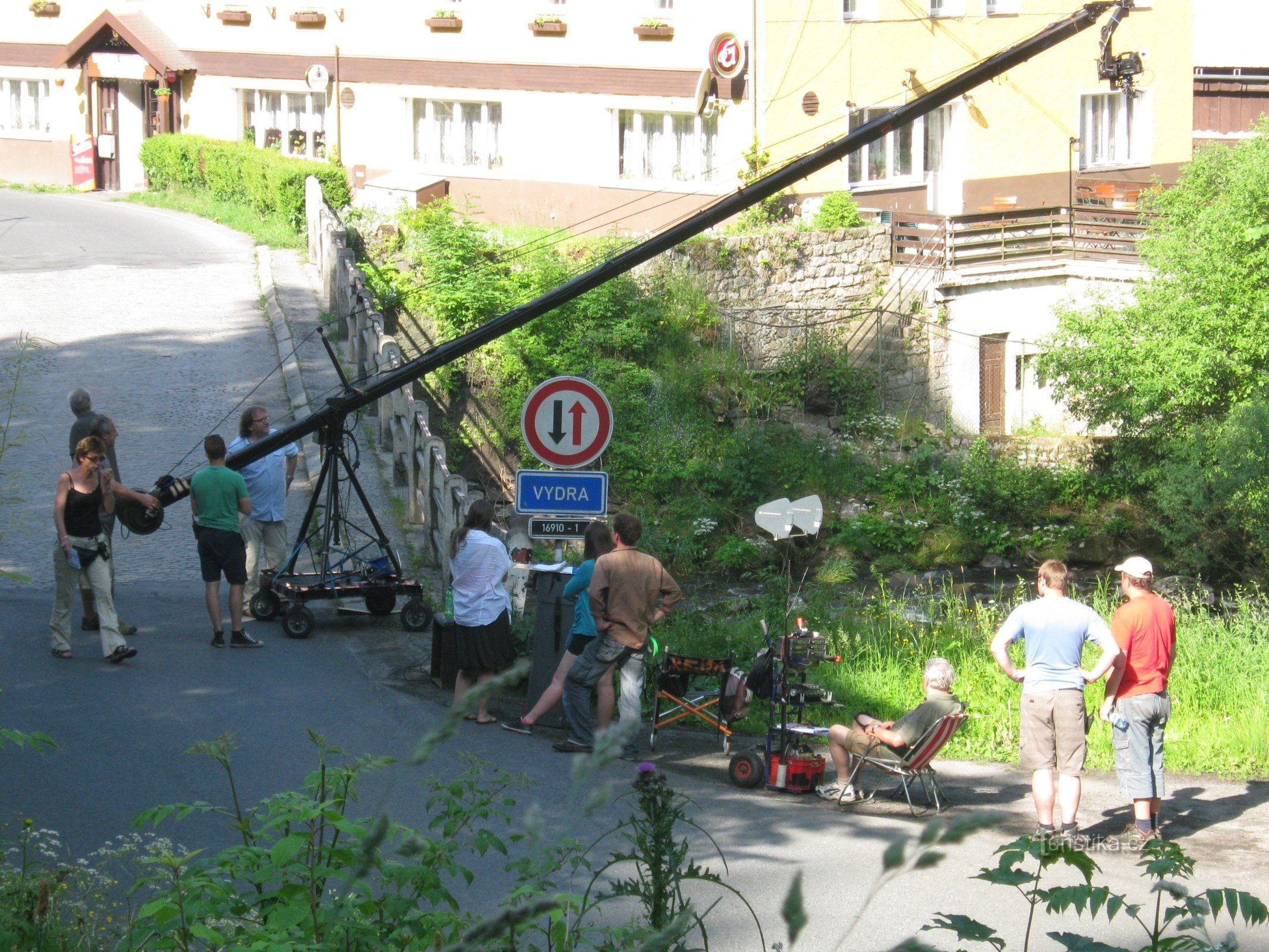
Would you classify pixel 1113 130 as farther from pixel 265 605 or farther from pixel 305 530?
pixel 265 605

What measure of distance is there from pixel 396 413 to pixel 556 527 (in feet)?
19.1

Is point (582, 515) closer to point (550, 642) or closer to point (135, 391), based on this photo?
point (550, 642)

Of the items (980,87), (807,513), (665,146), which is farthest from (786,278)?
(807,513)

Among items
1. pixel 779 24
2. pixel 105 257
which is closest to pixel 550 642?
pixel 105 257

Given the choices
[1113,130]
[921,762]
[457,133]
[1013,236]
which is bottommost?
[921,762]

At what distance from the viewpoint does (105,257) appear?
2391 cm

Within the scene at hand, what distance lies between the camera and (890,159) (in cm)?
2778

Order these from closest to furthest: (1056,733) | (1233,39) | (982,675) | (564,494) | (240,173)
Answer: (1056,733) < (564,494) < (982,675) < (240,173) < (1233,39)

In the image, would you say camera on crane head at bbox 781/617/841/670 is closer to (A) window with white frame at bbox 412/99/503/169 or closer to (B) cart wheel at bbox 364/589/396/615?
(B) cart wheel at bbox 364/589/396/615

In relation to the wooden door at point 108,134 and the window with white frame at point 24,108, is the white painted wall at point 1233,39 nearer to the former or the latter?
the wooden door at point 108,134

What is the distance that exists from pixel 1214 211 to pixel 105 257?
18.9 metres

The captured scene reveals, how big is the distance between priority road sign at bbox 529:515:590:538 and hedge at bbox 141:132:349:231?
17817 millimetres

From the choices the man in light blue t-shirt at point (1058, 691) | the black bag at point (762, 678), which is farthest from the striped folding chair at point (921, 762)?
the black bag at point (762, 678)

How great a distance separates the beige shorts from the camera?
7.44 m
